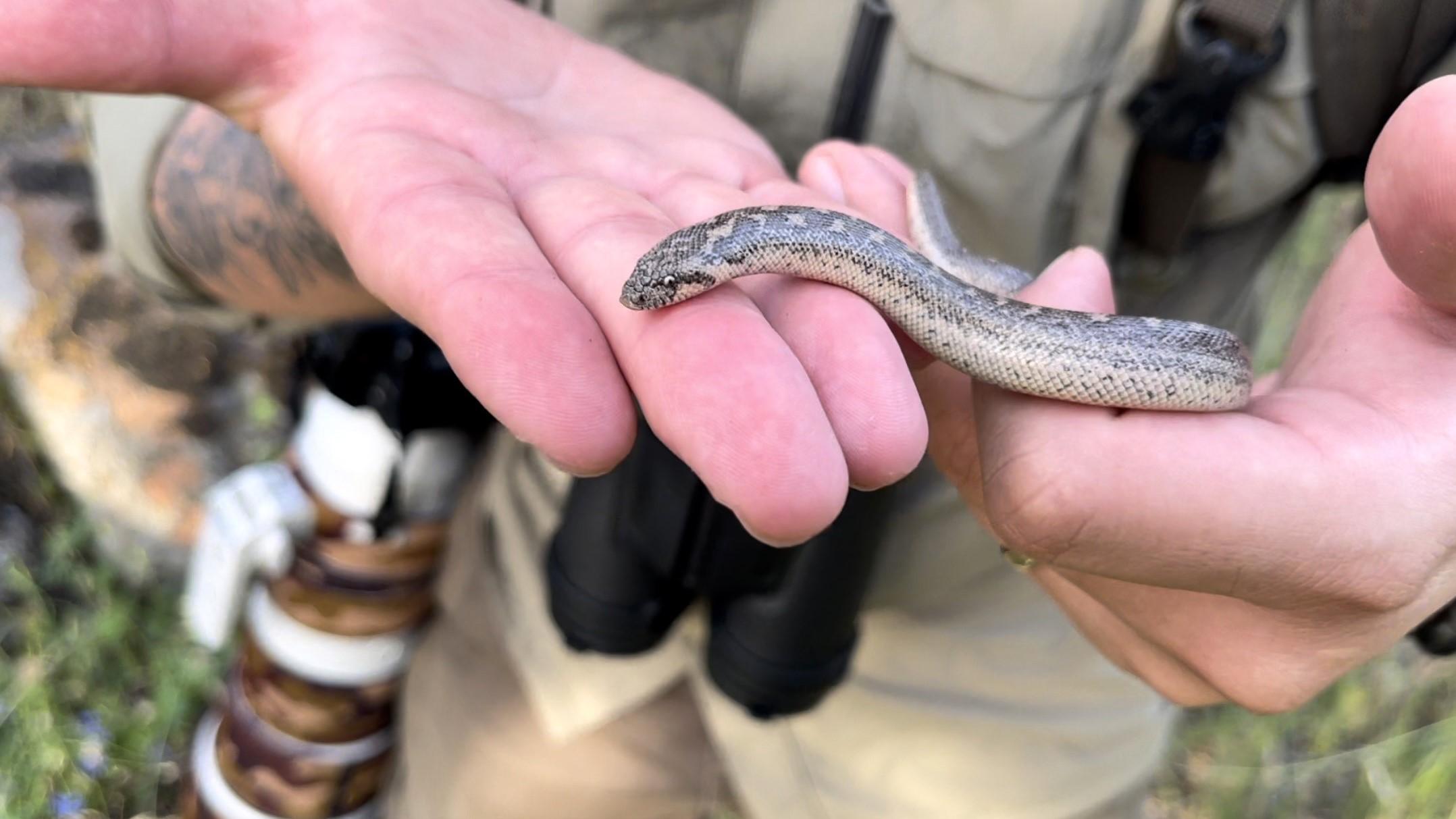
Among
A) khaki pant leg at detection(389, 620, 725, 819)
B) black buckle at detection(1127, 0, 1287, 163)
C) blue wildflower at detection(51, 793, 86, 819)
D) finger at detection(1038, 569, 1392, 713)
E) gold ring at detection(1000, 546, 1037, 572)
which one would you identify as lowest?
blue wildflower at detection(51, 793, 86, 819)

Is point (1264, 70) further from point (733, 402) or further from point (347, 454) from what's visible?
point (347, 454)

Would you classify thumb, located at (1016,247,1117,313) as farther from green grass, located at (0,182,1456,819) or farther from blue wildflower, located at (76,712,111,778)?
blue wildflower, located at (76,712,111,778)

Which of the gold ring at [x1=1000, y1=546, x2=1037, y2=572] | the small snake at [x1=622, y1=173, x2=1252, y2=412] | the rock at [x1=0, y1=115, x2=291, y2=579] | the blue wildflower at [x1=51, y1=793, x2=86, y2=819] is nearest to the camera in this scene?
the gold ring at [x1=1000, y1=546, x2=1037, y2=572]

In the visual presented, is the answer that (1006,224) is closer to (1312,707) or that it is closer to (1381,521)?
(1381,521)

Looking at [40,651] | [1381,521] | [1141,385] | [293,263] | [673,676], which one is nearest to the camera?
[1381,521]

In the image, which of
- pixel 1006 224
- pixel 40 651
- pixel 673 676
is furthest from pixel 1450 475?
pixel 40 651

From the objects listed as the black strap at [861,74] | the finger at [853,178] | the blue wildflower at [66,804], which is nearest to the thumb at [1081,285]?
the finger at [853,178]

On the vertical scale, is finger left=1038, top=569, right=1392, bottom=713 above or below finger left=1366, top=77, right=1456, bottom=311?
below

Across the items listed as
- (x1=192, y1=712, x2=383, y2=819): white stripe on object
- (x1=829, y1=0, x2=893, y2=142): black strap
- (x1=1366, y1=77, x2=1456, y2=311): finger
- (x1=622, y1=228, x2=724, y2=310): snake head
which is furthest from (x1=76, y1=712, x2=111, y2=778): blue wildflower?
(x1=1366, y1=77, x2=1456, y2=311): finger
